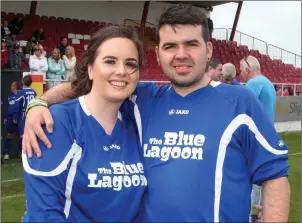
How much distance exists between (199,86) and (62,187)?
755mm

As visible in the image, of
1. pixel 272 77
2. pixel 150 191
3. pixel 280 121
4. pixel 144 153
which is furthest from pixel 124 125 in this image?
pixel 272 77

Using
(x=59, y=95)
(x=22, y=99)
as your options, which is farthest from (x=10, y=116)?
(x=59, y=95)

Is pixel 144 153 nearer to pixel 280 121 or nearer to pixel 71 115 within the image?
pixel 71 115

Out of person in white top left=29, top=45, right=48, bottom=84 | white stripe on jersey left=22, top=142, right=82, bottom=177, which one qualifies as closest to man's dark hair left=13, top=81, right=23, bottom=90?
person in white top left=29, top=45, right=48, bottom=84

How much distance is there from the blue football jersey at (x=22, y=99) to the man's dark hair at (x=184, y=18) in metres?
6.27

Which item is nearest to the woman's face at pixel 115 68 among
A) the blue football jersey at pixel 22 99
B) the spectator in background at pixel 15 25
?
the blue football jersey at pixel 22 99

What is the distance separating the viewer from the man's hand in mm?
1640

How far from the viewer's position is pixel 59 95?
2.15 metres

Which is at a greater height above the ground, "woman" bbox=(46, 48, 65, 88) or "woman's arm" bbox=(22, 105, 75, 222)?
"woman" bbox=(46, 48, 65, 88)

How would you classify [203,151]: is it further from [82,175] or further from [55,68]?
[55,68]

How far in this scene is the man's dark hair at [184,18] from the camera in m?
1.88

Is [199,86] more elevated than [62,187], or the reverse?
[199,86]

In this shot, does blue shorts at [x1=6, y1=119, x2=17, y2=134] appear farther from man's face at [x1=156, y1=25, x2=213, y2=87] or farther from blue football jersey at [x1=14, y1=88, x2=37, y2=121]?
man's face at [x1=156, y1=25, x2=213, y2=87]

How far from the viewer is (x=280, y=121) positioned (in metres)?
13.7
